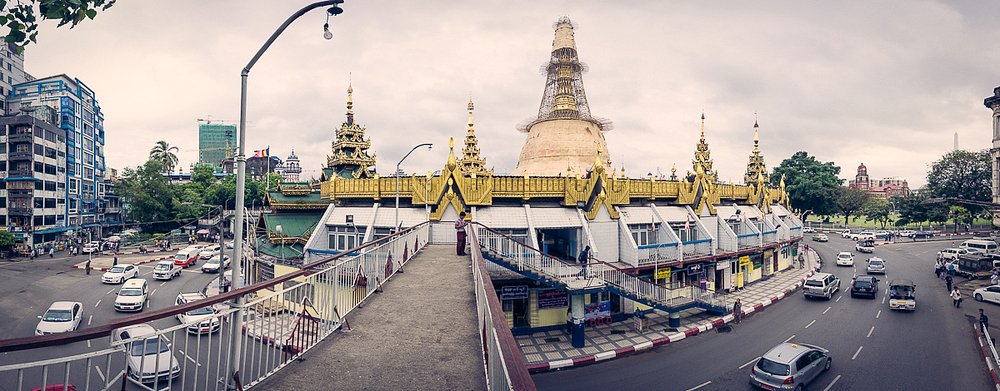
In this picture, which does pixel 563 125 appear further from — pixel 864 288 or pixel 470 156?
pixel 864 288

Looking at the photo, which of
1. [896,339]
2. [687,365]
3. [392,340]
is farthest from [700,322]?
[392,340]

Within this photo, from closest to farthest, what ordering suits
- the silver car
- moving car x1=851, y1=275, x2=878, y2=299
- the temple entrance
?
the silver car
the temple entrance
moving car x1=851, y1=275, x2=878, y2=299

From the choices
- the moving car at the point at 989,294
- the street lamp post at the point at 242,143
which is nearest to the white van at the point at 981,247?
the moving car at the point at 989,294

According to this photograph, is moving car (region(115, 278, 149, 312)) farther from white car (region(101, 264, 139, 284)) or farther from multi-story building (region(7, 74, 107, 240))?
multi-story building (region(7, 74, 107, 240))

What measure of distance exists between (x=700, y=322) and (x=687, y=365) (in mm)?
6884

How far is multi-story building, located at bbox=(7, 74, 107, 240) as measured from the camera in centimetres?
5272

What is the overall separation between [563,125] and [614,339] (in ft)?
74.4

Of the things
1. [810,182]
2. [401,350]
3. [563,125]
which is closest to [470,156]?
[563,125]

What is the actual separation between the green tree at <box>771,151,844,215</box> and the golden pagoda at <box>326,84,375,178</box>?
7045cm

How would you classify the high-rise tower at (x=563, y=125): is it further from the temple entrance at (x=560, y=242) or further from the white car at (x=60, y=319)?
the white car at (x=60, y=319)

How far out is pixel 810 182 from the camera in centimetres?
7131

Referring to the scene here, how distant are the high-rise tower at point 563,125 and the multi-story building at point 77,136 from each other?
55.6 m

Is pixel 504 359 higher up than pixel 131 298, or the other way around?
pixel 504 359

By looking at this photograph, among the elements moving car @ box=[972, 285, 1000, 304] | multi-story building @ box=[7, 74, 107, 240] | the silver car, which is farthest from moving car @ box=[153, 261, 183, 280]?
moving car @ box=[972, 285, 1000, 304]
